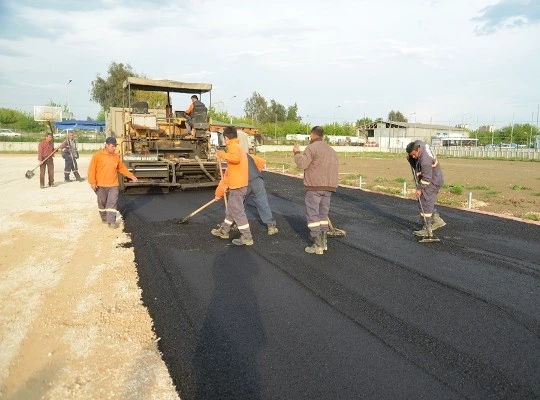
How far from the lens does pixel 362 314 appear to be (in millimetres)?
4152

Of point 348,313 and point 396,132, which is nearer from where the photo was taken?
point 348,313

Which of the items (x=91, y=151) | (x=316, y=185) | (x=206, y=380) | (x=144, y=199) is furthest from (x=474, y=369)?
(x=91, y=151)

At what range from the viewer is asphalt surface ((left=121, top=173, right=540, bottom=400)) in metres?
3.04

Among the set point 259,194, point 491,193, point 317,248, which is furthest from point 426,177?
point 491,193

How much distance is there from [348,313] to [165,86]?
10.7 meters

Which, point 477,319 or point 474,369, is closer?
point 474,369

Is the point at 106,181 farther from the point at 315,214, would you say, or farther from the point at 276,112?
the point at 276,112

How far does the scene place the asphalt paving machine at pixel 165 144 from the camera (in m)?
12.1

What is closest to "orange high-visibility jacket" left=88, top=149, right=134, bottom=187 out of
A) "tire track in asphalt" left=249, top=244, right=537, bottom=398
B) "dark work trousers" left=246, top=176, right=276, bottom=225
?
"dark work trousers" left=246, top=176, right=276, bottom=225

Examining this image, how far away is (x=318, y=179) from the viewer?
6199 millimetres

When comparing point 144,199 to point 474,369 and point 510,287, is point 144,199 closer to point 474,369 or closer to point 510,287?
point 510,287

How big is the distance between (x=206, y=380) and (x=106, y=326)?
1280 millimetres

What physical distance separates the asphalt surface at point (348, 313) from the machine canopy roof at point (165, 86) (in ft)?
21.0

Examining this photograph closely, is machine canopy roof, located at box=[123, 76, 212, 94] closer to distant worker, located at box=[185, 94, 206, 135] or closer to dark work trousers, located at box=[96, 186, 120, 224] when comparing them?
distant worker, located at box=[185, 94, 206, 135]
